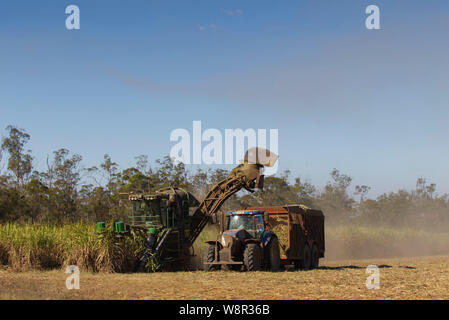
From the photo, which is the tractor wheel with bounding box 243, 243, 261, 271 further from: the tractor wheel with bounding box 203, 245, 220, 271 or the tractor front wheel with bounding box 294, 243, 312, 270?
the tractor front wheel with bounding box 294, 243, 312, 270

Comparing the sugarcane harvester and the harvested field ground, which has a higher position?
the sugarcane harvester

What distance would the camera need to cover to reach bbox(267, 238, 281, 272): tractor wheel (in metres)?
17.4

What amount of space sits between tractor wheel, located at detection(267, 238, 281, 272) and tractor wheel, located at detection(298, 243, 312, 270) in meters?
2.12

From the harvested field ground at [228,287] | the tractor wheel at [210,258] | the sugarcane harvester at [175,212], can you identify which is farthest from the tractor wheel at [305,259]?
the harvested field ground at [228,287]

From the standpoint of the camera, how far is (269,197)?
4319cm

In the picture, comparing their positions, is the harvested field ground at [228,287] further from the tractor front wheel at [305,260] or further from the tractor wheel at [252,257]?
the tractor front wheel at [305,260]

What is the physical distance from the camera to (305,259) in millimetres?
20234

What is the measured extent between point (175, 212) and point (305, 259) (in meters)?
5.82

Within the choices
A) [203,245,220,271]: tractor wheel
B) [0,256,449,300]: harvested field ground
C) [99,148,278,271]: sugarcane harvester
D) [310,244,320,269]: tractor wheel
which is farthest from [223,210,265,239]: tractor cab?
[310,244,320,269]: tractor wheel

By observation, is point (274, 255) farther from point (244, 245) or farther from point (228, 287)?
point (228, 287)

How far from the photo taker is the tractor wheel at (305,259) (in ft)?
65.5

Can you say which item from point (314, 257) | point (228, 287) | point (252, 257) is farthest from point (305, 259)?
point (228, 287)

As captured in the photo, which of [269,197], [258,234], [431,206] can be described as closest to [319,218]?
[258,234]

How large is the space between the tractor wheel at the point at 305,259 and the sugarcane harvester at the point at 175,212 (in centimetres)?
351
